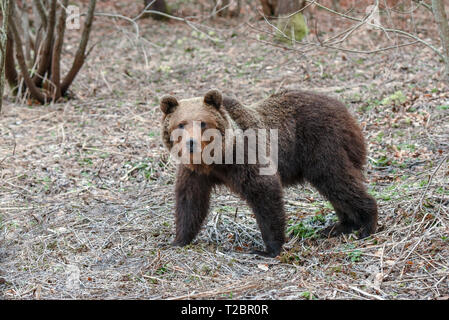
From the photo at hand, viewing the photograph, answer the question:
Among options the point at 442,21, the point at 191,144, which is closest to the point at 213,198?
the point at 191,144

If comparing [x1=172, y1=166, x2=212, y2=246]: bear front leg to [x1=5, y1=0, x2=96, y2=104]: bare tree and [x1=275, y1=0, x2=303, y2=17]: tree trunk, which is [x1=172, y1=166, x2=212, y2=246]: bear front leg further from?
[x1=275, y1=0, x2=303, y2=17]: tree trunk

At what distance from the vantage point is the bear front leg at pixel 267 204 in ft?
21.4

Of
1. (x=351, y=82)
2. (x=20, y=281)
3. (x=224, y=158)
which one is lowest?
(x=20, y=281)

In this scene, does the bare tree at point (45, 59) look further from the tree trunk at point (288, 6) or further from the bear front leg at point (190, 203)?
the bear front leg at point (190, 203)

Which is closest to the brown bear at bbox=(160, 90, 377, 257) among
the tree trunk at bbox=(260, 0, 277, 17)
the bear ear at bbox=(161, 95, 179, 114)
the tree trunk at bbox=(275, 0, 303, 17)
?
the bear ear at bbox=(161, 95, 179, 114)

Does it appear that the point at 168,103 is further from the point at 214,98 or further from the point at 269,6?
the point at 269,6

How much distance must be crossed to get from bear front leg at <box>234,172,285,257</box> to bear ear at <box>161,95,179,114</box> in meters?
1.16

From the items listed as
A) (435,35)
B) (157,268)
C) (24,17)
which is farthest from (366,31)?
(157,268)

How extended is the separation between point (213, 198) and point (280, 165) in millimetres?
1878

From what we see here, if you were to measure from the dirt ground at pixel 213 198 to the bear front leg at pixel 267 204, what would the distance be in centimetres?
28

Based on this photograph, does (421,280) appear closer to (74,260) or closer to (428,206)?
(428,206)

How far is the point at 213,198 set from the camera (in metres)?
8.66

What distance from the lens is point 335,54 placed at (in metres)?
14.0

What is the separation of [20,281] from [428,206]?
15.7 feet
